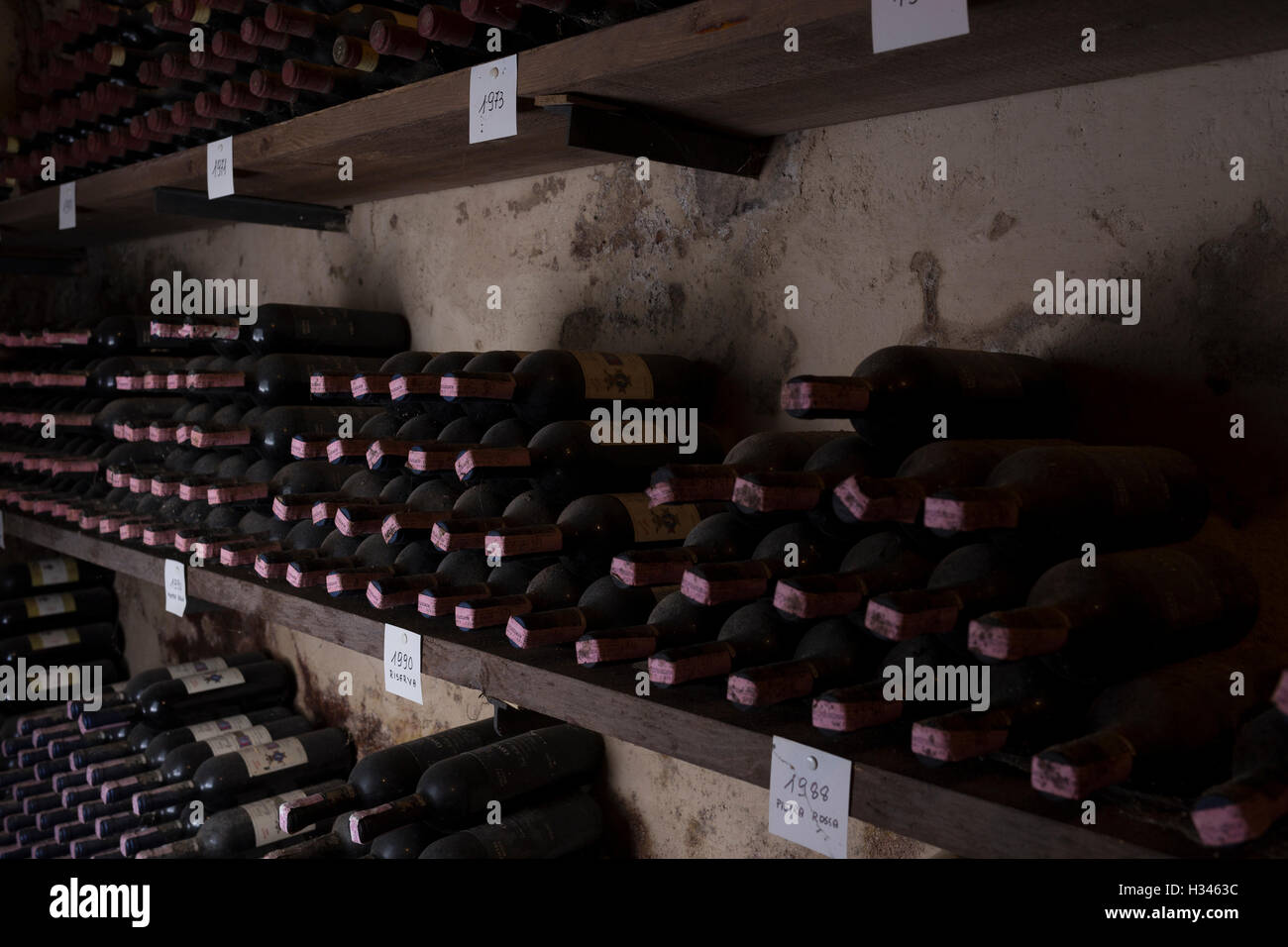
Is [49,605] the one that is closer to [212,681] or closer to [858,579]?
[212,681]

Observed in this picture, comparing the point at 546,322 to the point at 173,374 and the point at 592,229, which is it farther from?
the point at 173,374

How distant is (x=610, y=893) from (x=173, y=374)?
92cm

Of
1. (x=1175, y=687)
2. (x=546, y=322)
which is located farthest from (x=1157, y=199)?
(x=546, y=322)

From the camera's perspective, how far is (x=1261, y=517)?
2.60ft

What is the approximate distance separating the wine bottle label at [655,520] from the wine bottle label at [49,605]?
6.97 ft

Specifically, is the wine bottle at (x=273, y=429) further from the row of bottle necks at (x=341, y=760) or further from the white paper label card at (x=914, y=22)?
the white paper label card at (x=914, y=22)

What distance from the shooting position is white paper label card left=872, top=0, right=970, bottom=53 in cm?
63

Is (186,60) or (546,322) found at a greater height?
(186,60)

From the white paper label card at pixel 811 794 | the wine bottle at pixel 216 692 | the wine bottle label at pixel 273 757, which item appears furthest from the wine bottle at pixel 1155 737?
the wine bottle at pixel 216 692

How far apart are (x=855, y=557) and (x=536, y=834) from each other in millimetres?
733

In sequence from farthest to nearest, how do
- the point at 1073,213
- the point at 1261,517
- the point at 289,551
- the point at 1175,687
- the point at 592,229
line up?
the point at 592,229 < the point at 289,551 < the point at 1073,213 < the point at 1261,517 < the point at 1175,687

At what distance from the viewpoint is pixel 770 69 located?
0.84 m

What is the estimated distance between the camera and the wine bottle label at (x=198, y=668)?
6.51ft

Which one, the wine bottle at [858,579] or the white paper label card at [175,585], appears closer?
the wine bottle at [858,579]
